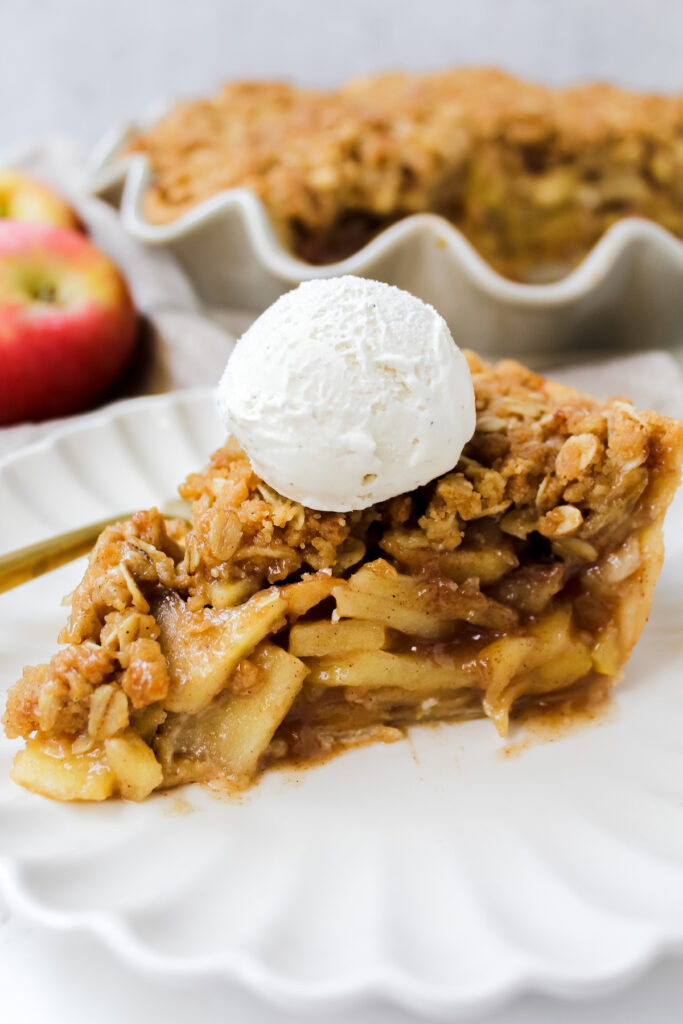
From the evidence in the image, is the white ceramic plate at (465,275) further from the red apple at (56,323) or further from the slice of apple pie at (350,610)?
the slice of apple pie at (350,610)

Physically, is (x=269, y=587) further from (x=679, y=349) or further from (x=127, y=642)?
(x=679, y=349)

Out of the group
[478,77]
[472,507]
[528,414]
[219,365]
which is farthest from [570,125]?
[472,507]

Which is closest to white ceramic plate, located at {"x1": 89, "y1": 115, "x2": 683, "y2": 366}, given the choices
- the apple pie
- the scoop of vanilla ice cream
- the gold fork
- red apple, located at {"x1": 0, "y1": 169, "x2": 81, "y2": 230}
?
the apple pie

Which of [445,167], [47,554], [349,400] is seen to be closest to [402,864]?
[349,400]

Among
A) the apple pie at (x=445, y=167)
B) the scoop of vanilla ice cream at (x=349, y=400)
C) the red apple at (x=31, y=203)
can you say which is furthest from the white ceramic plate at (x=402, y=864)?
the red apple at (x=31, y=203)

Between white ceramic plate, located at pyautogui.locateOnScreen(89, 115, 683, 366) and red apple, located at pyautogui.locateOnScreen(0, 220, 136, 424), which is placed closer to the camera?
white ceramic plate, located at pyautogui.locateOnScreen(89, 115, 683, 366)

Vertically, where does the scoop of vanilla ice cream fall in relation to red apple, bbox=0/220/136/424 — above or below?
above

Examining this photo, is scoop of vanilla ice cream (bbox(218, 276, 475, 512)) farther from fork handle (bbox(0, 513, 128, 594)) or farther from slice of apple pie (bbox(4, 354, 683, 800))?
fork handle (bbox(0, 513, 128, 594))
